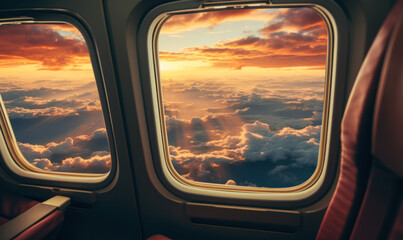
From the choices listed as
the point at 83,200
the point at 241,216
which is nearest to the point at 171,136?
the point at 241,216

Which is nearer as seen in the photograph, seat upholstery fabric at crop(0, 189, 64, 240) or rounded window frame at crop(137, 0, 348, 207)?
rounded window frame at crop(137, 0, 348, 207)

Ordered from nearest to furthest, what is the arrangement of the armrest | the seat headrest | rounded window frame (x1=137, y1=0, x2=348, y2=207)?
1. the seat headrest
2. rounded window frame (x1=137, y1=0, x2=348, y2=207)
3. the armrest

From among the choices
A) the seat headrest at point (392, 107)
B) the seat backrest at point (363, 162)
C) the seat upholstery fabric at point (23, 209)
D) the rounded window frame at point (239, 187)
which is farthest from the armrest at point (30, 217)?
the seat headrest at point (392, 107)

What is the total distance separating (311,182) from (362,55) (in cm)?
86

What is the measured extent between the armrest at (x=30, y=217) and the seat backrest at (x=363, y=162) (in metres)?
1.79

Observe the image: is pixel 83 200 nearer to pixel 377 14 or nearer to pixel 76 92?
pixel 76 92

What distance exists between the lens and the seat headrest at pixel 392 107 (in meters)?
0.56

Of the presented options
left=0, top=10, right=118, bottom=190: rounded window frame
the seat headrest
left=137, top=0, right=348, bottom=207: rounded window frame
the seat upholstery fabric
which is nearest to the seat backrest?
the seat headrest

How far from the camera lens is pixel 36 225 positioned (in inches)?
56.2

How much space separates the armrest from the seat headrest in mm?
1946

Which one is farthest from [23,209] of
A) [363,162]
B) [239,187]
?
[363,162]

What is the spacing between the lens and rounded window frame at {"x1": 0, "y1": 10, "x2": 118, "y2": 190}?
1367 millimetres

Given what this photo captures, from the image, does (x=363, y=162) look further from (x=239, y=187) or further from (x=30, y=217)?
(x=30, y=217)

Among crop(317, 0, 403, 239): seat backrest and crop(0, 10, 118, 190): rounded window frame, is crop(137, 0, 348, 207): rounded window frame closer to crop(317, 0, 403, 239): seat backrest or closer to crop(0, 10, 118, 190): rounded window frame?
crop(0, 10, 118, 190): rounded window frame
